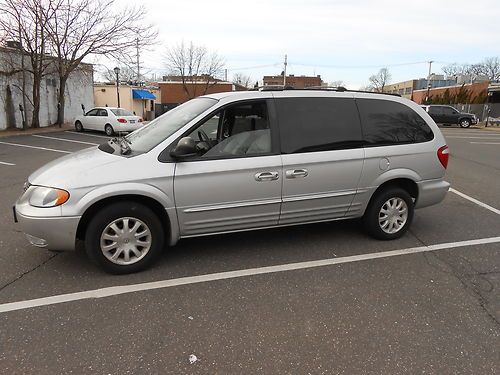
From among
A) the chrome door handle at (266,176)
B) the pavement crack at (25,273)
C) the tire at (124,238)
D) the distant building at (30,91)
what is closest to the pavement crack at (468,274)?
the chrome door handle at (266,176)

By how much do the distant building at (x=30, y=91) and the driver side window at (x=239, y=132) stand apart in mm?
18671

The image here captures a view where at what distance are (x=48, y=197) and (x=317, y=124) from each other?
2.81 m

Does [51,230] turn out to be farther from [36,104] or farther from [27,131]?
[36,104]

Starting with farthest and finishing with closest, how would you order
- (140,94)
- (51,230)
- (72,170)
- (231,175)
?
(140,94), (231,175), (72,170), (51,230)

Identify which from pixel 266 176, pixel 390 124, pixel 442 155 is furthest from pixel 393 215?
pixel 266 176

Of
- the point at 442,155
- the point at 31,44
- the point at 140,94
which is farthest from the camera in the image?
the point at 140,94

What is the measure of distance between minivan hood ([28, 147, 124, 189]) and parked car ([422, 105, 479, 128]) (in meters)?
31.9

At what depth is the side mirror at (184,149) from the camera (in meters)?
3.51

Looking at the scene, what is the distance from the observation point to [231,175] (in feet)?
12.2

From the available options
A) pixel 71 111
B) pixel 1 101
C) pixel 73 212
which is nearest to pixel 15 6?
pixel 1 101

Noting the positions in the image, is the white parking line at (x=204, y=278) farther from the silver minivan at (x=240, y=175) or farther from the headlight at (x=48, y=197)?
the headlight at (x=48, y=197)

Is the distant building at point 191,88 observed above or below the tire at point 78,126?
above

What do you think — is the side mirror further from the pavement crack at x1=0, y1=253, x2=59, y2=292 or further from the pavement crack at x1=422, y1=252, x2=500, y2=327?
the pavement crack at x1=422, y1=252, x2=500, y2=327

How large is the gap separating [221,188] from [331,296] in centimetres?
145
